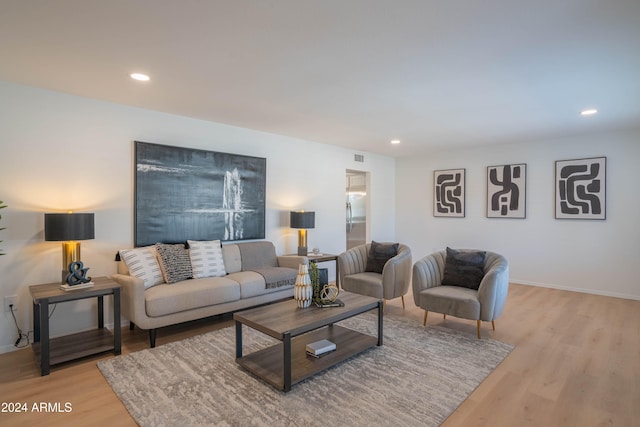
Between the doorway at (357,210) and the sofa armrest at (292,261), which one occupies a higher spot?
the doorway at (357,210)

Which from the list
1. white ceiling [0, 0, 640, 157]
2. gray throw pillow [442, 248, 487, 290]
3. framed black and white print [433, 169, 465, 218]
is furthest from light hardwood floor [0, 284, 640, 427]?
framed black and white print [433, 169, 465, 218]

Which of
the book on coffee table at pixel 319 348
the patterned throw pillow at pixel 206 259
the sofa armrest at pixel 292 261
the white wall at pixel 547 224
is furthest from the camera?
the white wall at pixel 547 224

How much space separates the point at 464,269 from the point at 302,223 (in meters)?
2.29

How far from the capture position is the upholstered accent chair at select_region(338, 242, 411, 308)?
409 centimetres

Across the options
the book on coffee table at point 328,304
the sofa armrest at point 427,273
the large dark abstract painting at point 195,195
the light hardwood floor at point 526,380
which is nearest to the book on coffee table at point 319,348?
the book on coffee table at point 328,304

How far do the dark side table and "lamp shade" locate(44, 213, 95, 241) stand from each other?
46 cm

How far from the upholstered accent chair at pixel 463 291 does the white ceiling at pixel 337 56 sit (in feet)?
5.80

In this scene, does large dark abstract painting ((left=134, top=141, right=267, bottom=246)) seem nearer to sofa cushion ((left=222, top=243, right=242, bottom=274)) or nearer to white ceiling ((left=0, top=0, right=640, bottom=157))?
sofa cushion ((left=222, top=243, right=242, bottom=274))

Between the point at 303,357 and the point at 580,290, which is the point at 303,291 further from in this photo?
the point at 580,290

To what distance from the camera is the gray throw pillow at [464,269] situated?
372 centimetres

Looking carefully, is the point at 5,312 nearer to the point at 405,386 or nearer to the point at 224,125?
the point at 224,125

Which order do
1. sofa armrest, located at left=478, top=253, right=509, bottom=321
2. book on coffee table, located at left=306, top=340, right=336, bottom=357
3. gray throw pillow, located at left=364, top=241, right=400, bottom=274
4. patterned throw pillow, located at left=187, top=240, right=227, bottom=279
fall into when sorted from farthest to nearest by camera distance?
gray throw pillow, located at left=364, top=241, right=400, bottom=274, patterned throw pillow, located at left=187, top=240, right=227, bottom=279, sofa armrest, located at left=478, top=253, right=509, bottom=321, book on coffee table, located at left=306, top=340, right=336, bottom=357

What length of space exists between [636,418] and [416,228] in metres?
5.24

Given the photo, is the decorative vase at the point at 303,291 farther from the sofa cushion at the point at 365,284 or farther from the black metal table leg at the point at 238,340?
the sofa cushion at the point at 365,284
